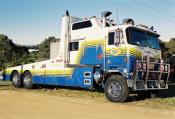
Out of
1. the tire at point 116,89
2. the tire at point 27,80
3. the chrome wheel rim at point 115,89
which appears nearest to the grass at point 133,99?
the tire at point 116,89

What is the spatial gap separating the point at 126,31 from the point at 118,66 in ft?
4.57

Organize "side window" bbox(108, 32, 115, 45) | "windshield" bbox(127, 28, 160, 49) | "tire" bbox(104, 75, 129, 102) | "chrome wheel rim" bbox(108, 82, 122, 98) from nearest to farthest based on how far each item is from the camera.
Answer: "tire" bbox(104, 75, 129, 102) → "chrome wheel rim" bbox(108, 82, 122, 98) → "windshield" bbox(127, 28, 160, 49) → "side window" bbox(108, 32, 115, 45)

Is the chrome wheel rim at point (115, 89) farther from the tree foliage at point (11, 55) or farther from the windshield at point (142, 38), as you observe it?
the tree foliage at point (11, 55)

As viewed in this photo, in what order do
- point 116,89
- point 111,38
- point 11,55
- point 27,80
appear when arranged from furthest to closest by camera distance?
1. point 11,55
2. point 27,80
3. point 111,38
4. point 116,89

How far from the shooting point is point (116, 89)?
14.0 meters

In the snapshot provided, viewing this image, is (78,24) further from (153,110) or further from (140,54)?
(153,110)

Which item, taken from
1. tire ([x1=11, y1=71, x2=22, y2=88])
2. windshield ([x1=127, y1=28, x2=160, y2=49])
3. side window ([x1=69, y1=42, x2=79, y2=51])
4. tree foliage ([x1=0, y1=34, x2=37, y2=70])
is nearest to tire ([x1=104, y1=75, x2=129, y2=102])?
windshield ([x1=127, y1=28, x2=160, y2=49])

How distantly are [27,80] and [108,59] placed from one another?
651 cm

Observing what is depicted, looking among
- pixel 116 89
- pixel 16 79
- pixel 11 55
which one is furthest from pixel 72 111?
pixel 11 55

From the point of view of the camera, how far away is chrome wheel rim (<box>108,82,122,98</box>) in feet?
45.6

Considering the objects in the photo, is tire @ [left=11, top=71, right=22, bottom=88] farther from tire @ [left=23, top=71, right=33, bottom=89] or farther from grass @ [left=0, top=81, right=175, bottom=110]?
grass @ [left=0, top=81, right=175, bottom=110]

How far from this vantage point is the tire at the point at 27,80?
19469 mm

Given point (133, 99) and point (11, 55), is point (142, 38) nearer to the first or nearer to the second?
point (133, 99)

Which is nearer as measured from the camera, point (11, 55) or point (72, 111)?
point (72, 111)
